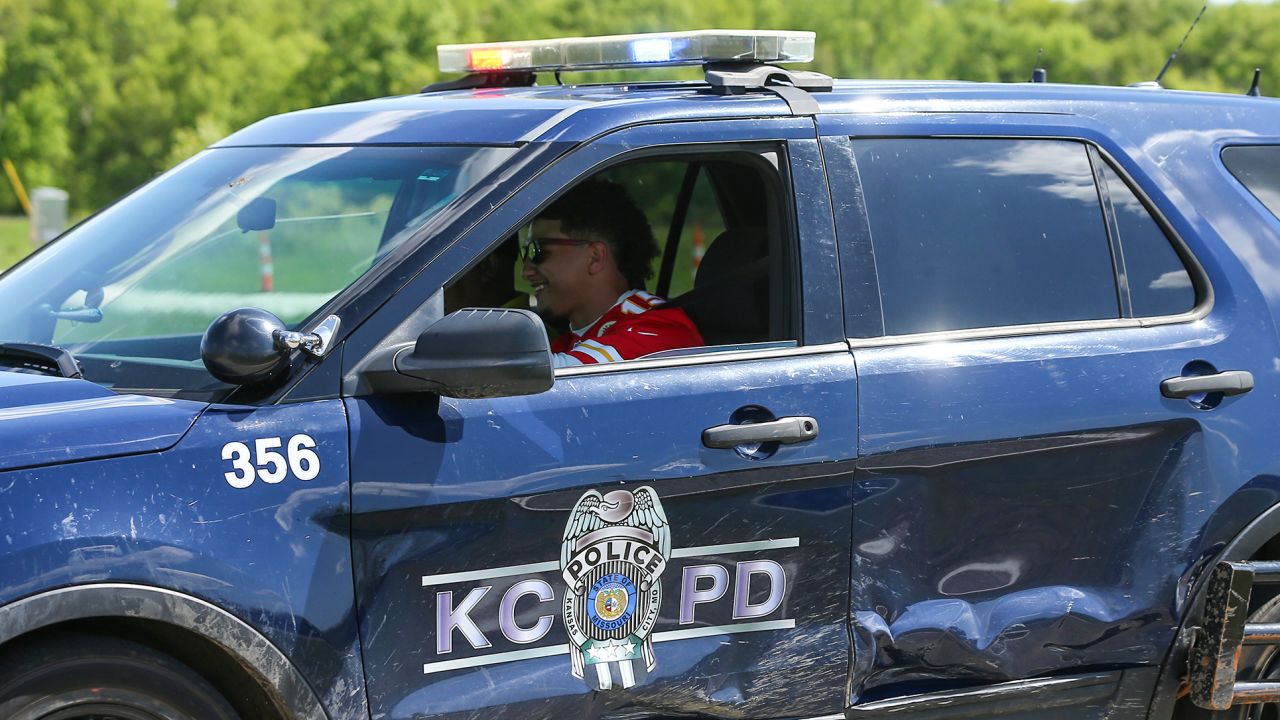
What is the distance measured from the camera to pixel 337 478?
8.96 feet

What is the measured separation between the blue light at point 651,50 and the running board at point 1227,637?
1.77m

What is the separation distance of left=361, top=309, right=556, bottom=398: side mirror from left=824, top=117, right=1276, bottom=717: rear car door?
788 millimetres

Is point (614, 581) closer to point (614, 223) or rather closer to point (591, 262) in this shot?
point (591, 262)

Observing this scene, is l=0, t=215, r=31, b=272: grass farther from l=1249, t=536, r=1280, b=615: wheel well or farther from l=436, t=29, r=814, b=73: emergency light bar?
l=1249, t=536, r=1280, b=615: wheel well

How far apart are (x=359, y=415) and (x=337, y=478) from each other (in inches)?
5.0

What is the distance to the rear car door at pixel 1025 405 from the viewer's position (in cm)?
322

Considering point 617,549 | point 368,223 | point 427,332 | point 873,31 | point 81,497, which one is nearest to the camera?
point 81,497

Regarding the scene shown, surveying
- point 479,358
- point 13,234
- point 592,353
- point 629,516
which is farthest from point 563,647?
point 13,234

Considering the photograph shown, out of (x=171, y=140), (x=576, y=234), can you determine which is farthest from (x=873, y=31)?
(x=576, y=234)

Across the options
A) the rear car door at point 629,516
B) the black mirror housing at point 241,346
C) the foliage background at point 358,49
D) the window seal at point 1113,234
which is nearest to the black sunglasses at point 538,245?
the rear car door at point 629,516

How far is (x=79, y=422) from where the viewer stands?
2.61 m

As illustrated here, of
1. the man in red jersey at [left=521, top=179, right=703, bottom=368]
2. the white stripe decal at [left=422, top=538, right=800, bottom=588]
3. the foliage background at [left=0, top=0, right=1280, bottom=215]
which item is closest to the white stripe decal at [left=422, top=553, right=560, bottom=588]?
the white stripe decal at [left=422, top=538, right=800, bottom=588]

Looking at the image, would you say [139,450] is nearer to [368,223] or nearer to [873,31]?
[368,223]

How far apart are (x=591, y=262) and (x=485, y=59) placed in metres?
0.75
